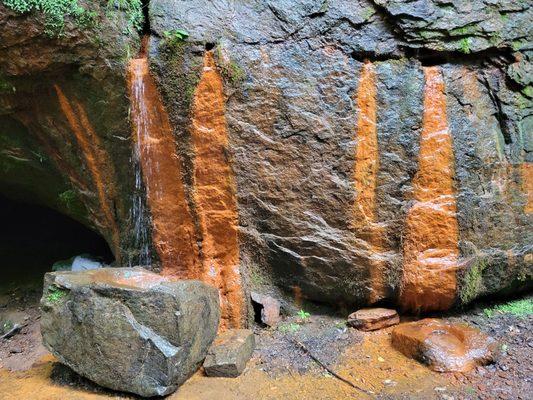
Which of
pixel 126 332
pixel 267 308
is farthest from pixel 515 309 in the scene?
pixel 126 332

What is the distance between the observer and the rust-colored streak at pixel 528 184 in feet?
14.7

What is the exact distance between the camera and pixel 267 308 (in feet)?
15.2

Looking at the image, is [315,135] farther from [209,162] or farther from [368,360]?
[368,360]

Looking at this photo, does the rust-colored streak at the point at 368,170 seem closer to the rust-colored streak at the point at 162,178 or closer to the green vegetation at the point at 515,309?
the green vegetation at the point at 515,309

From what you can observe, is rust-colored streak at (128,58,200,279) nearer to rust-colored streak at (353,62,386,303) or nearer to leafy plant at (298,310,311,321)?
leafy plant at (298,310,311,321)

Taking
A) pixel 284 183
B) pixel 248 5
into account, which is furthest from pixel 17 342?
pixel 248 5

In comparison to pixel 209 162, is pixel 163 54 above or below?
above

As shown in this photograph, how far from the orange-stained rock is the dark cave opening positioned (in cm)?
421

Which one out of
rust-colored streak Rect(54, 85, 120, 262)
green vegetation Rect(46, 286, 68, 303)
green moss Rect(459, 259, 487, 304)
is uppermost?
rust-colored streak Rect(54, 85, 120, 262)

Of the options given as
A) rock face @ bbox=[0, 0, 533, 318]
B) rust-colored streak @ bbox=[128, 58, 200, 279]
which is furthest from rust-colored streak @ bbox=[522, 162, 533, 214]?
rust-colored streak @ bbox=[128, 58, 200, 279]

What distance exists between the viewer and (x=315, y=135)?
4332mm

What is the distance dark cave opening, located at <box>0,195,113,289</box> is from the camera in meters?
6.61

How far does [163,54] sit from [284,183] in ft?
5.77

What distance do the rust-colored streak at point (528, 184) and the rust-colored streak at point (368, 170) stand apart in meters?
1.57
